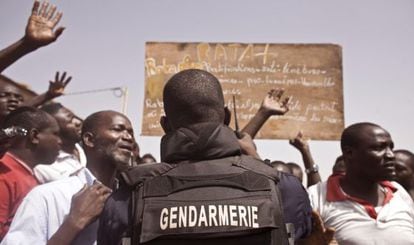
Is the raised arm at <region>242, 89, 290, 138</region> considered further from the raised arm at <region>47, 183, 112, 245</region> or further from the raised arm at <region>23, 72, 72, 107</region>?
the raised arm at <region>23, 72, 72, 107</region>

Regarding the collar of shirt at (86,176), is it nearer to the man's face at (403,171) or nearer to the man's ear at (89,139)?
the man's ear at (89,139)

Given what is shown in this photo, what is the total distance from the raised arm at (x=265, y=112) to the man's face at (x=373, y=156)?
2.21ft

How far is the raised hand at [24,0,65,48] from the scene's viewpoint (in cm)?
360

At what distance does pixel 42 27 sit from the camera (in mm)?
3695

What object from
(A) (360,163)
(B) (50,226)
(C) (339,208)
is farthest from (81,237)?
(A) (360,163)

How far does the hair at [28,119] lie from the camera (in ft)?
12.8

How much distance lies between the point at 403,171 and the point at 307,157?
103cm

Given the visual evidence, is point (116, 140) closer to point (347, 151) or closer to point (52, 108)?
point (347, 151)

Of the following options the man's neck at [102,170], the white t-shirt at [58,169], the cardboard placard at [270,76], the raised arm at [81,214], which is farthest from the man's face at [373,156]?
the white t-shirt at [58,169]

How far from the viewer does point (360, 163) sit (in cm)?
394

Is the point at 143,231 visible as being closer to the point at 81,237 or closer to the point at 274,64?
the point at 81,237

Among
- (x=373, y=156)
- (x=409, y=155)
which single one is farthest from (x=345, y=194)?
(x=409, y=155)

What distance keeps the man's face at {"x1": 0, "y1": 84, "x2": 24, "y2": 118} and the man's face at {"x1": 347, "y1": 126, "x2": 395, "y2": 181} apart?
3029 millimetres

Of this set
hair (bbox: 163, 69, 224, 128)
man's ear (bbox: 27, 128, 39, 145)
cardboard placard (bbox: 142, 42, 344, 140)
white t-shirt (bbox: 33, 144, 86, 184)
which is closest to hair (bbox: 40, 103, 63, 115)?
white t-shirt (bbox: 33, 144, 86, 184)
